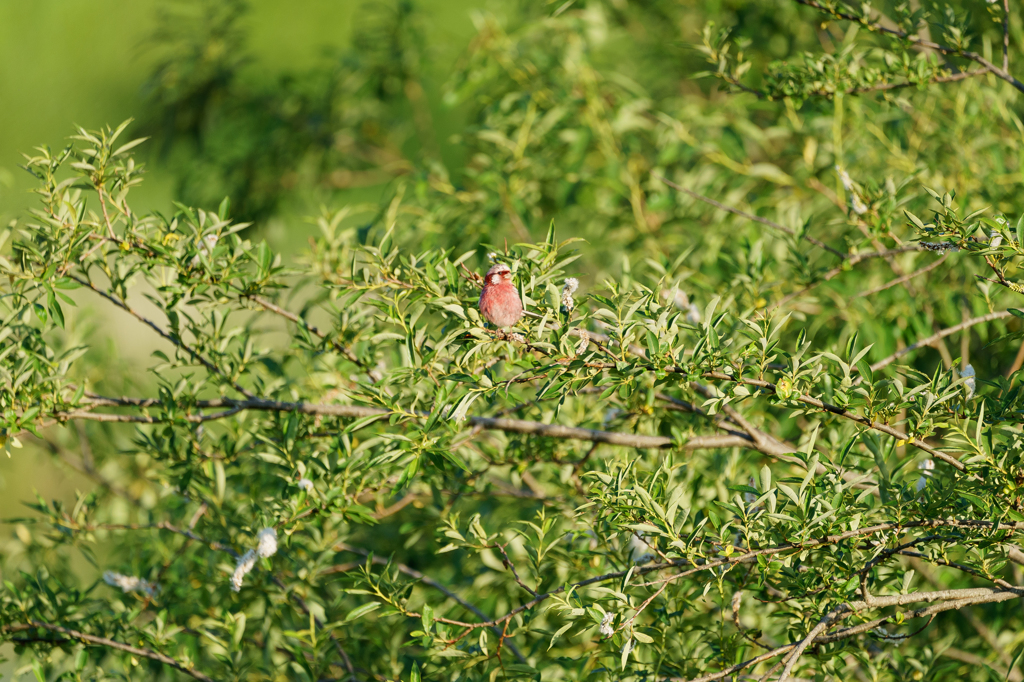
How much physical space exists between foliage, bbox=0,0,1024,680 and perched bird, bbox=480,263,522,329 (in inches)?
0.5

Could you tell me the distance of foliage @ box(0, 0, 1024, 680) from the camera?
66 centimetres

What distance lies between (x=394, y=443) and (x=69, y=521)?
0.60 meters

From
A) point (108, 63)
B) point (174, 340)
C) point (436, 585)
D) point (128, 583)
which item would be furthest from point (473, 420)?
point (108, 63)

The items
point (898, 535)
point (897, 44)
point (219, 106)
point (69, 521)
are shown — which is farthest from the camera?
point (219, 106)

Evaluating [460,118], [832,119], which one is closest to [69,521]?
[832,119]

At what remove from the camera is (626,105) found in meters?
1.53

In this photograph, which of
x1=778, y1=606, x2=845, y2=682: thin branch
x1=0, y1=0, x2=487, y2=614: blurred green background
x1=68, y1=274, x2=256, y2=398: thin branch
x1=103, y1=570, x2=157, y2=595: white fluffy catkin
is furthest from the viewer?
x1=0, y1=0, x2=487, y2=614: blurred green background

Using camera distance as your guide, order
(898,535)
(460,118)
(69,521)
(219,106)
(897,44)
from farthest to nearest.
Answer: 1. (460,118)
2. (219,106)
3. (69,521)
4. (897,44)
5. (898,535)

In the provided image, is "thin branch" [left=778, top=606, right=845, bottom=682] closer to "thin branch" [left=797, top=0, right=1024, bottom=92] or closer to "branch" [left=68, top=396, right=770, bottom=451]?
"branch" [left=68, top=396, right=770, bottom=451]

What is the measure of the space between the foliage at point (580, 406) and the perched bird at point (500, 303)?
0.01 m

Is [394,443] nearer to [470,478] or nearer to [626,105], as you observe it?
[470,478]

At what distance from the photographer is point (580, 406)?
1.04m

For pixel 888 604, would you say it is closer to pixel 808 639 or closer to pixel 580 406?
pixel 808 639

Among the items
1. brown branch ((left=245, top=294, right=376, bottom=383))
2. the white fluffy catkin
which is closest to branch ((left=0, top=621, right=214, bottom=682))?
the white fluffy catkin
